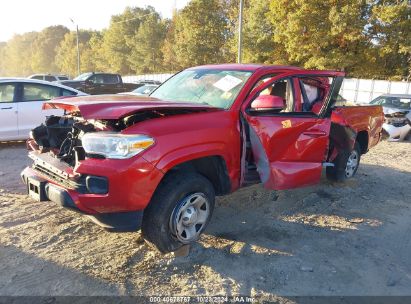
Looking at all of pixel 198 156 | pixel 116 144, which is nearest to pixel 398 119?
pixel 198 156

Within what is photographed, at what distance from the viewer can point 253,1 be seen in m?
32.6

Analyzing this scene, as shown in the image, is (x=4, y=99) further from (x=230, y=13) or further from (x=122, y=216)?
(x=230, y=13)

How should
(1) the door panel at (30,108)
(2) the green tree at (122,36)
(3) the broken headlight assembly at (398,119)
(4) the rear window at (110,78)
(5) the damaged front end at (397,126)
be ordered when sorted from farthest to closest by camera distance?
(2) the green tree at (122,36) < (4) the rear window at (110,78) < (3) the broken headlight assembly at (398,119) < (5) the damaged front end at (397,126) < (1) the door panel at (30,108)

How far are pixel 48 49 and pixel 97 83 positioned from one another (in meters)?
94.0

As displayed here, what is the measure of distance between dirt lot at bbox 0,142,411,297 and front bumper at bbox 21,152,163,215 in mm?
634

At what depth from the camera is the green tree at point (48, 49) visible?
103m

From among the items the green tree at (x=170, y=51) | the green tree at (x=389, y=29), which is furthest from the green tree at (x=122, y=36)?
the green tree at (x=389, y=29)

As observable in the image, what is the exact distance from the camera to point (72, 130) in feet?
12.2

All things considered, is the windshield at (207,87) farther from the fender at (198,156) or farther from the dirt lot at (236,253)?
the dirt lot at (236,253)

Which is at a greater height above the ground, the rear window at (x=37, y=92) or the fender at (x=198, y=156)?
the rear window at (x=37, y=92)

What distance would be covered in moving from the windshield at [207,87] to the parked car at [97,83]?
15988 millimetres

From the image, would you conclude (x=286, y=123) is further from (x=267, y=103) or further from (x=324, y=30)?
(x=324, y=30)

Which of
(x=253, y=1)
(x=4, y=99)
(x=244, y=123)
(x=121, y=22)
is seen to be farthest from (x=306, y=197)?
(x=121, y=22)

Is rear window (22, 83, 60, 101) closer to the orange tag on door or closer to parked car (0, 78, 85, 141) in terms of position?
parked car (0, 78, 85, 141)
